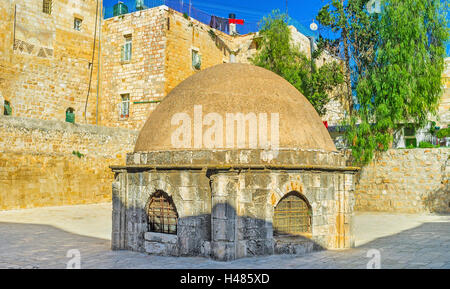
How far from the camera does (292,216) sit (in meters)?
8.30

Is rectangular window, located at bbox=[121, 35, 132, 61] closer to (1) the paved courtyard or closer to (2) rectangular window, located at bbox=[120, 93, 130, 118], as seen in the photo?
(2) rectangular window, located at bbox=[120, 93, 130, 118]

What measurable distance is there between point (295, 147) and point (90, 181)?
504 inches

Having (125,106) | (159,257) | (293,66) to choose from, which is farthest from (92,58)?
(159,257)

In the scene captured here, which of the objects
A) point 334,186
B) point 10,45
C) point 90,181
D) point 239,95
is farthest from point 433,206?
point 10,45

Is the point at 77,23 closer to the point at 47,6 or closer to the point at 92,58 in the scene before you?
the point at 47,6

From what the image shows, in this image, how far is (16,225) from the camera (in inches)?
509

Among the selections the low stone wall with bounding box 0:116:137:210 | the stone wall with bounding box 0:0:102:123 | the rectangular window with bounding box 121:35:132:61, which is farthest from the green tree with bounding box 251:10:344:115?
the stone wall with bounding box 0:0:102:123

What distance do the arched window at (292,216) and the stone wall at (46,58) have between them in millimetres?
16979

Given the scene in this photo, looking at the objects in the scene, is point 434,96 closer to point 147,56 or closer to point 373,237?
point 373,237

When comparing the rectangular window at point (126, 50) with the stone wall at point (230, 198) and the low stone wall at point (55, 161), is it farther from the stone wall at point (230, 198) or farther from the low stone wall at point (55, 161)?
the stone wall at point (230, 198)

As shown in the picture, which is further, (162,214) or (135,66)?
(135,66)

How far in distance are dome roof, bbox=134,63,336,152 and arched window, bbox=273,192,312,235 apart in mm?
1064

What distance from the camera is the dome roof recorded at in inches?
327

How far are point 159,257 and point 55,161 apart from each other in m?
11.0
